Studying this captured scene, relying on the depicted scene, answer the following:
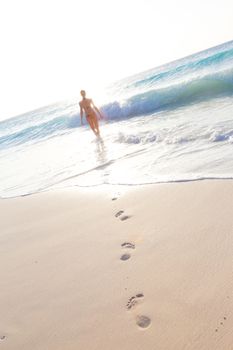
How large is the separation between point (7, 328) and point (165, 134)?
5992 mm

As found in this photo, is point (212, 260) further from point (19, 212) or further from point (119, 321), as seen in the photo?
point (19, 212)

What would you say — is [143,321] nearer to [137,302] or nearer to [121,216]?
[137,302]

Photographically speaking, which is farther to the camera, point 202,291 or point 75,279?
point 75,279

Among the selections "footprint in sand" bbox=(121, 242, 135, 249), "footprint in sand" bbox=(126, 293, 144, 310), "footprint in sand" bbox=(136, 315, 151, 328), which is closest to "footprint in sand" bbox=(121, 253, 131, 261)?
"footprint in sand" bbox=(121, 242, 135, 249)

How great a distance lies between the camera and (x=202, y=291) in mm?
2336

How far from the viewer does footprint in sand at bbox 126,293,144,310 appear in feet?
7.99

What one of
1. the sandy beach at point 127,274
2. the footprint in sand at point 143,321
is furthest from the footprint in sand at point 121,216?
the footprint in sand at point 143,321

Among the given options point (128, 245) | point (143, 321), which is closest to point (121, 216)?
point (128, 245)

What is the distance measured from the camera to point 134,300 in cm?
248

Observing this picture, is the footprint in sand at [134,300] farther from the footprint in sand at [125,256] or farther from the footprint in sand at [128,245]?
the footprint in sand at [128,245]

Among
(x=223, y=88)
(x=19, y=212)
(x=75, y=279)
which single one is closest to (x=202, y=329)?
(x=75, y=279)

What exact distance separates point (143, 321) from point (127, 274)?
564 millimetres

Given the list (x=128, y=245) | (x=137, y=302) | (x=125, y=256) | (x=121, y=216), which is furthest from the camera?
(x=121, y=216)

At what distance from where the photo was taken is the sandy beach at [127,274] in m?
2.17
